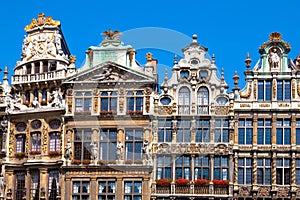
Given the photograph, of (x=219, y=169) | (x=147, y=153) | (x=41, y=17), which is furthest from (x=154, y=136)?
(x=41, y=17)

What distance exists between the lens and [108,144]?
151 ft

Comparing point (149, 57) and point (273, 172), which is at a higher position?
point (149, 57)

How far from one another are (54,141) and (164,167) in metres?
6.75

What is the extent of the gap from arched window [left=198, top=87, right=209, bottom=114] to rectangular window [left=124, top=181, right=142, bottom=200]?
5.26 m

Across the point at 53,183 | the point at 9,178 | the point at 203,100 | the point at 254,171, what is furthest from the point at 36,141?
the point at 254,171

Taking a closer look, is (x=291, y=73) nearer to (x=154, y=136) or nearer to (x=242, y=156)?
(x=242, y=156)

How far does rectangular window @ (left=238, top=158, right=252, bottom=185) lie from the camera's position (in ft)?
146

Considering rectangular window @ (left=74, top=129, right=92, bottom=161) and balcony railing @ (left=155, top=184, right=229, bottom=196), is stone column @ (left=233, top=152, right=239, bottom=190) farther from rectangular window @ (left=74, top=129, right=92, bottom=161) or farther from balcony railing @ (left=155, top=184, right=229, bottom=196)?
rectangular window @ (left=74, top=129, right=92, bottom=161)

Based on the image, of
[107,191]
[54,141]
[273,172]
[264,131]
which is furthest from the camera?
[54,141]

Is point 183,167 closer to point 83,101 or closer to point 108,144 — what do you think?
point 108,144

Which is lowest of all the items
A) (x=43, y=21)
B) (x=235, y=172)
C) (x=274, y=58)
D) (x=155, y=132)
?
(x=235, y=172)

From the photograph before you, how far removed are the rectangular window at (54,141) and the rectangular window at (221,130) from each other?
9.14 meters

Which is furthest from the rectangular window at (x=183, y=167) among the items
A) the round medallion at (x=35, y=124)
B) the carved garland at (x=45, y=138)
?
the round medallion at (x=35, y=124)

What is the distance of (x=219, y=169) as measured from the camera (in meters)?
44.6
